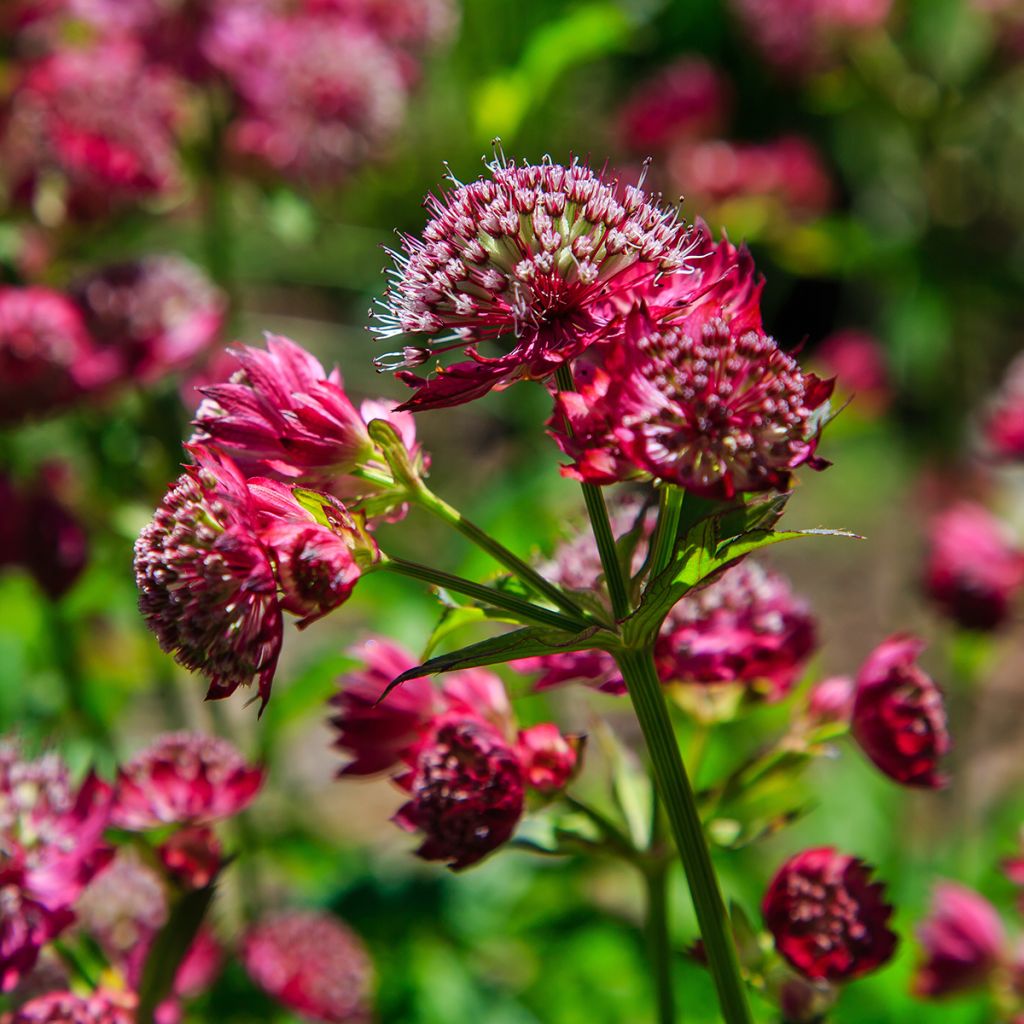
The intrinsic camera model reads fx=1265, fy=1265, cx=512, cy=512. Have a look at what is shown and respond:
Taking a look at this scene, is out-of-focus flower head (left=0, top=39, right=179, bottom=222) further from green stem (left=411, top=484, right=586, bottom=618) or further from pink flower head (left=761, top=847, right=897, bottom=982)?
pink flower head (left=761, top=847, right=897, bottom=982)

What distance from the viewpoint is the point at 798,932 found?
0.78m

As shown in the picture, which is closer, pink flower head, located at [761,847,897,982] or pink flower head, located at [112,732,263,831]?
pink flower head, located at [761,847,897,982]

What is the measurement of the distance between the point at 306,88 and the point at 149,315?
1.60ft

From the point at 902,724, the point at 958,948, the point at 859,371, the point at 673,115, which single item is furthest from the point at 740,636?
the point at 673,115

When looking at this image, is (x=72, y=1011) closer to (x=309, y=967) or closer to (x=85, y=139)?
(x=309, y=967)

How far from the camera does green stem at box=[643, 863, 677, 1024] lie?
0.83m

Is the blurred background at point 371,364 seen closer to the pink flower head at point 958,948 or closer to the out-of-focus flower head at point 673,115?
the out-of-focus flower head at point 673,115

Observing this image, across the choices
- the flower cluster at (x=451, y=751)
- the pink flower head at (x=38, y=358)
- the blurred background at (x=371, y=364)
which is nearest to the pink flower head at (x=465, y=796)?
the flower cluster at (x=451, y=751)

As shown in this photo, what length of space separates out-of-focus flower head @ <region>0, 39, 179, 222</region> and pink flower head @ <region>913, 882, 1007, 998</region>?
126 centimetres

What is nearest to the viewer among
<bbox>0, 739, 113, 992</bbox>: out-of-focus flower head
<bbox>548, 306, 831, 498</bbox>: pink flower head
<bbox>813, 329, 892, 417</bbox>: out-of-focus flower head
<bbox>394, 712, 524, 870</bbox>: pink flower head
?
<bbox>548, 306, 831, 498</bbox>: pink flower head

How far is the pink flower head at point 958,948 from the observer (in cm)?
111

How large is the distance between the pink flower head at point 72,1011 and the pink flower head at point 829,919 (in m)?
0.44

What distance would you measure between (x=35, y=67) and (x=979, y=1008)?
5.47 feet

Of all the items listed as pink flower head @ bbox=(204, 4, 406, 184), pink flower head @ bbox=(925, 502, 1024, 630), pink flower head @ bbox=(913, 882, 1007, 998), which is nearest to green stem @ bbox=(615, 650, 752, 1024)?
pink flower head @ bbox=(913, 882, 1007, 998)
